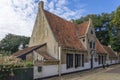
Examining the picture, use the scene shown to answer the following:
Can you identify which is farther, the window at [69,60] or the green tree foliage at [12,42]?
the green tree foliage at [12,42]

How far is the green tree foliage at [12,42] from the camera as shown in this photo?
45.9 meters

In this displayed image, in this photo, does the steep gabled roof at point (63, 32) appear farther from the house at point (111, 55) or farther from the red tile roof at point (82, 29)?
the house at point (111, 55)

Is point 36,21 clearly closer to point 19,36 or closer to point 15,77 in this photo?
point 15,77

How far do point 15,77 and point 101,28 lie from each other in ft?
149

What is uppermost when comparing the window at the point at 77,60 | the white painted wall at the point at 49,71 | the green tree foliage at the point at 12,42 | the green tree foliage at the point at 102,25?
the green tree foliage at the point at 102,25

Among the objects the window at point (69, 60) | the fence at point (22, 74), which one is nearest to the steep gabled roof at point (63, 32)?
the window at point (69, 60)

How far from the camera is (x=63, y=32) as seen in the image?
27.8 meters

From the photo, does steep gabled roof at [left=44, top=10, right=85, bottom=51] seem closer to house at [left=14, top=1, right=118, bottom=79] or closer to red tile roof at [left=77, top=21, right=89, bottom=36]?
house at [left=14, top=1, right=118, bottom=79]

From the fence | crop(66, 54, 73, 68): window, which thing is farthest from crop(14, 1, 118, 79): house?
the fence

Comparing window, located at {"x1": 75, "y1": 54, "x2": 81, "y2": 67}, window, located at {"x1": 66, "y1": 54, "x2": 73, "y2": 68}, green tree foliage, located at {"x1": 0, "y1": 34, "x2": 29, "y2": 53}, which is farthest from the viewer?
green tree foliage, located at {"x1": 0, "y1": 34, "x2": 29, "y2": 53}

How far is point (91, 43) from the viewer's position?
3375cm

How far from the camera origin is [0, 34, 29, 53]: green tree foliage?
45906 millimetres

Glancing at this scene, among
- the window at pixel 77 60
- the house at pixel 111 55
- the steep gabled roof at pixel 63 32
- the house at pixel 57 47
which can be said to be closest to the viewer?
the house at pixel 57 47

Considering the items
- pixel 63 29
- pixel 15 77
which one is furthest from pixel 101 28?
pixel 15 77
